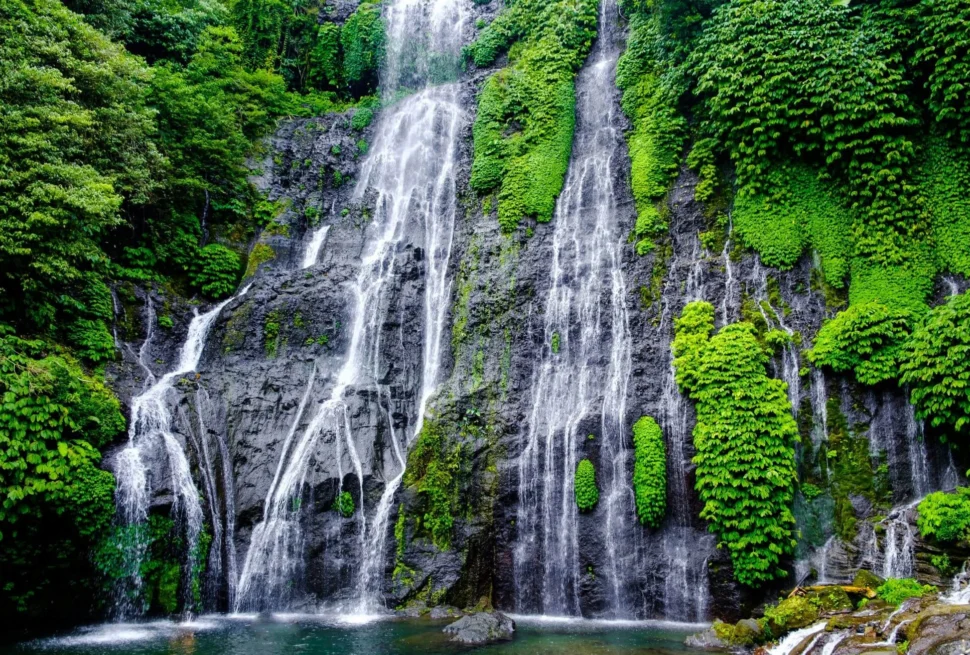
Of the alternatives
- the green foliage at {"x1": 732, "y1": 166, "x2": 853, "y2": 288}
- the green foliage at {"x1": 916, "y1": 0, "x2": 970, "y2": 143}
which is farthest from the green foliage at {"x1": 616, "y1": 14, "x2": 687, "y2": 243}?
the green foliage at {"x1": 916, "y1": 0, "x2": 970, "y2": 143}

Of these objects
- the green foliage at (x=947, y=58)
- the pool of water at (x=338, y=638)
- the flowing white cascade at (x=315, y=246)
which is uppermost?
the green foliage at (x=947, y=58)

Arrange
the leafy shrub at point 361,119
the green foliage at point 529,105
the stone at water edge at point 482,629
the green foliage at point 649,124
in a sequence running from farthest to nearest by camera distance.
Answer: the leafy shrub at point 361,119, the green foliage at point 529,105, the green foliage at point 649,124, the stone at water edge at point 482,629

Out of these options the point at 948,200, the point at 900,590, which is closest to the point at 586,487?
the point at 900,590

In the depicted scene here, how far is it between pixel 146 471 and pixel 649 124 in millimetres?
17596

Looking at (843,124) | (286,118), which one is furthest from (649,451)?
(286,118)

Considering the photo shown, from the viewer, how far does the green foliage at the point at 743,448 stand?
12.9m

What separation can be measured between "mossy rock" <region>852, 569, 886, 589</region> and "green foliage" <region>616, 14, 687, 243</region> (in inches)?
395

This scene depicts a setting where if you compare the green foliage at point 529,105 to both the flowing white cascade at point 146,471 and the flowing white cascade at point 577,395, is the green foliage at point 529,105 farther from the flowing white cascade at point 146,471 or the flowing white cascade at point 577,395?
the flowing white cascade at point 146,471

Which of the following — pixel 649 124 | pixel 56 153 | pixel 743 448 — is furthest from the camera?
pixel 649 124

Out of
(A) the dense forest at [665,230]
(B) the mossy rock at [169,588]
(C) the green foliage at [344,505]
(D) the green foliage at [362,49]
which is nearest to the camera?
(A) the dense forest at [665,230]

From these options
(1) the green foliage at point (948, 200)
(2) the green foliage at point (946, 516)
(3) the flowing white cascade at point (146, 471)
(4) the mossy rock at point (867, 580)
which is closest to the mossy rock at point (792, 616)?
(4) the mossy rock at point (867, 580)

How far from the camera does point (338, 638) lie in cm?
1230

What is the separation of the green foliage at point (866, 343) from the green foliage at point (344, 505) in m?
11.8

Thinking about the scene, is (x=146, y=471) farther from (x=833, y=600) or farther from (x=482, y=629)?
(x=833, y=600)
